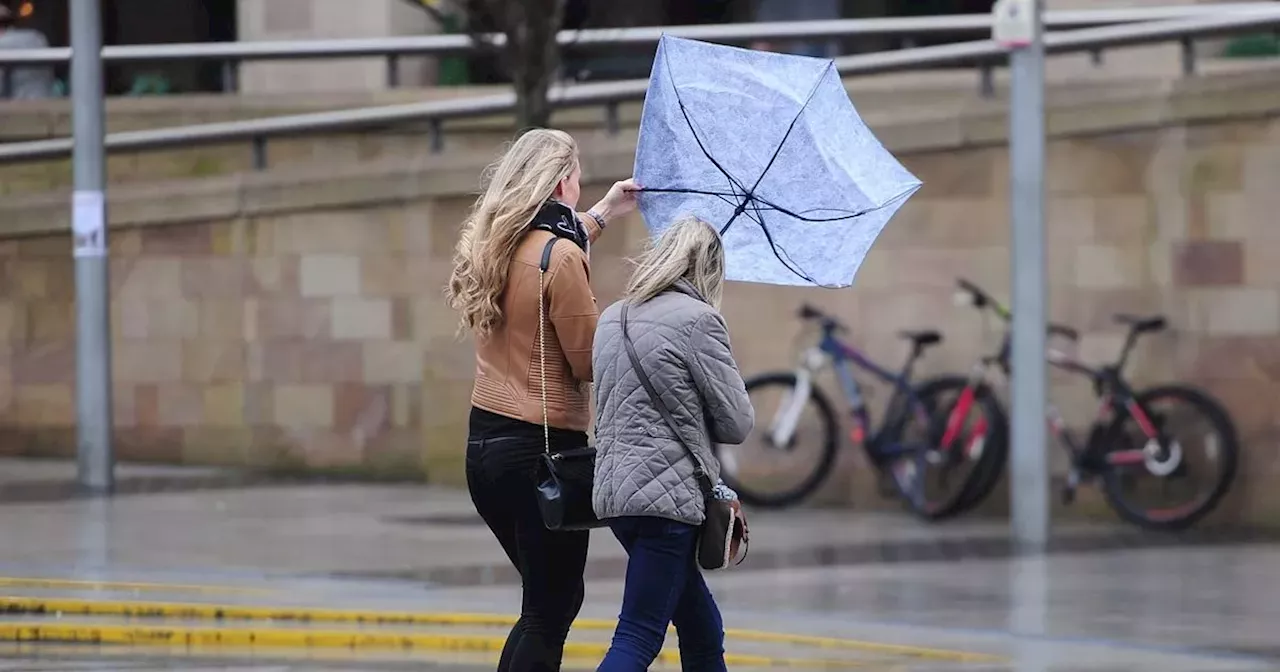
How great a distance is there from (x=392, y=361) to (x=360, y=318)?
35cm

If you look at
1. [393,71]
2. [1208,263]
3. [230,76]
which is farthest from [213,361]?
[1208,263]

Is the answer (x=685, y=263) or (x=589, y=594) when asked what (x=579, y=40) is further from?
(x=685, y=263)

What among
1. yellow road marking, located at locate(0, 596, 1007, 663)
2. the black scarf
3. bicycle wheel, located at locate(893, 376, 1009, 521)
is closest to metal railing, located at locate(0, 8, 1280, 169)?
bicycle wheel, located at locate(893, 376, 1009, 521)

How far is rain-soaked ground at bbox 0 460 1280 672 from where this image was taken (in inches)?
316

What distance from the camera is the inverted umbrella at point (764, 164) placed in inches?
235

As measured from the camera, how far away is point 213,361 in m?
14.3

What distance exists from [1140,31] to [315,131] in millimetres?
5491

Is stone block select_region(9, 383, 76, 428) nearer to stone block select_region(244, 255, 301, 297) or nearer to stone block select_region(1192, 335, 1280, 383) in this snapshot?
stone block select_region(244, 255, 301, 297)

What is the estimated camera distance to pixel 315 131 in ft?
48.1

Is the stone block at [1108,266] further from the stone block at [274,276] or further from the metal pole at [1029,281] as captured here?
the stone block at [274,276]

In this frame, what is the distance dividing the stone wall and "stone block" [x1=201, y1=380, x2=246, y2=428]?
0.04 ft

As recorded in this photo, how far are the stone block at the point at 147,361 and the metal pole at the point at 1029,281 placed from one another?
19.9 ft

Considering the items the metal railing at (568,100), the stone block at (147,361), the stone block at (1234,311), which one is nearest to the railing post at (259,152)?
the metal railing at (568,100)

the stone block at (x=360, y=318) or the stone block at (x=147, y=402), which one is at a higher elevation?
the stone block at (x=360, y=318)
